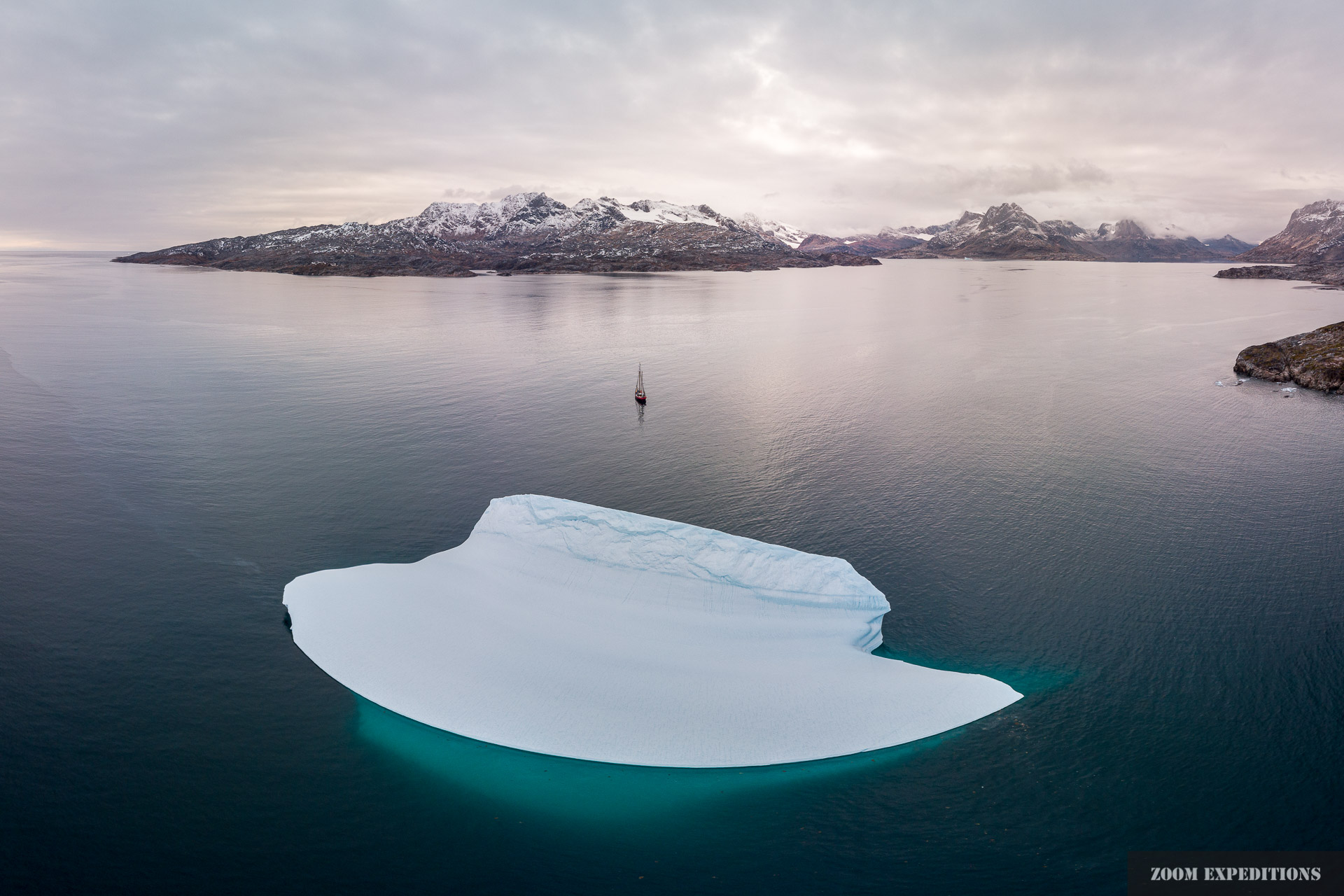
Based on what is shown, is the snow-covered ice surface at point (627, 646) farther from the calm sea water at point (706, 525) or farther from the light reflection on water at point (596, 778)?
the calm sea water at point (706, 525)

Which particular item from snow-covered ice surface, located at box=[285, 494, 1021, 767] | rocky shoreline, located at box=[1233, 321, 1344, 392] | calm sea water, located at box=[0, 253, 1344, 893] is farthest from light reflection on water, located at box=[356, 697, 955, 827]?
rocky shoreline, located at box=[1233, 321, 1344, 392]

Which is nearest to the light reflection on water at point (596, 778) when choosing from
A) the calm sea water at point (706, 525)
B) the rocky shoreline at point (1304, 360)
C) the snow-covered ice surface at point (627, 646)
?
the calm sea water at point (706, 525)

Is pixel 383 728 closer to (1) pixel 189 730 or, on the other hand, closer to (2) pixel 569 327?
(1) pixel 189 730

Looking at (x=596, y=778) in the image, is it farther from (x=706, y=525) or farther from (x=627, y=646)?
(x=706, y=525)

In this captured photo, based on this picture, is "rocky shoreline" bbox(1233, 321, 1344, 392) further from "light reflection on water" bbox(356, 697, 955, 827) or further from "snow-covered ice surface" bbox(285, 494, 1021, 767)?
"light reflection on water" bbox(356, 697, 955, 827)

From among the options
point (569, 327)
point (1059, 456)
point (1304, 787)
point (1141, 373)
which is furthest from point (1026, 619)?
point (569, 327)

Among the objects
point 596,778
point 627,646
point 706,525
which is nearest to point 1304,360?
point 706,525
